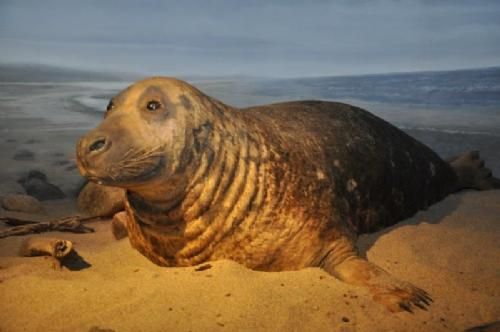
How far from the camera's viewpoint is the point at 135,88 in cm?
258

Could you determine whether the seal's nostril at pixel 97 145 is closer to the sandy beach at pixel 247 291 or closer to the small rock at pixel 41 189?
the sandy beach at pixel 247 291

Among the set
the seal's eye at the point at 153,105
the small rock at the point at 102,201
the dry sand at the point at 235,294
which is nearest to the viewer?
the dry sand at the point at 235,294

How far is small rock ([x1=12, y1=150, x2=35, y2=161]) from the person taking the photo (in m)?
7.27

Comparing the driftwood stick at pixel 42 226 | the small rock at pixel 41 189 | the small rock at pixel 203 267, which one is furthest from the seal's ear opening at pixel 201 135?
the small rock at pixel 41 189

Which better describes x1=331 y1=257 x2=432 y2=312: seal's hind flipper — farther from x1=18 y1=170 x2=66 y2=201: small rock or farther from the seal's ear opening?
x1=18 y1=170 x2=66 y2=201: small rock

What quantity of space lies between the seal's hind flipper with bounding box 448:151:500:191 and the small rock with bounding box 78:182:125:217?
343 cm

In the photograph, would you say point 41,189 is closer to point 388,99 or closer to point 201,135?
point 201,135

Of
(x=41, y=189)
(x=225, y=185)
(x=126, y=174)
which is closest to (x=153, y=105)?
(x=126, y=174)

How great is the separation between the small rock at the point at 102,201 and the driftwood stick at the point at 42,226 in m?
0.40

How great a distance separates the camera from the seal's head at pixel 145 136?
2260 millimetres

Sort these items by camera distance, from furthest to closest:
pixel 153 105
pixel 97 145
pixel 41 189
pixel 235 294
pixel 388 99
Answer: pixel 388 99 < pixel 41 189 < pixel 153 105 < pixel 235 294 < pixel 97 145

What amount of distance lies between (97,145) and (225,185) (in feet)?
2.49

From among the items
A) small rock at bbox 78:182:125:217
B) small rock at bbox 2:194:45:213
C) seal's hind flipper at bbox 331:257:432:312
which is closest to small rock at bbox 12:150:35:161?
small rock at bbox 2:194:45:213

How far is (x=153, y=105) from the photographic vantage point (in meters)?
2.49
